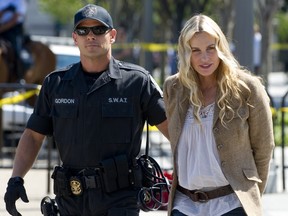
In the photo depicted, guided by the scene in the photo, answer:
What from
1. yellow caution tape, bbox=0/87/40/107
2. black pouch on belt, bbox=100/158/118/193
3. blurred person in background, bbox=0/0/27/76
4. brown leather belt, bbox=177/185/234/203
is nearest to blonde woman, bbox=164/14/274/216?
brown leather belt, bbox=177/185/234/203

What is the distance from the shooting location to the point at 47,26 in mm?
66688

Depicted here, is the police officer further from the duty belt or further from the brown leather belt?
the brown leather belt

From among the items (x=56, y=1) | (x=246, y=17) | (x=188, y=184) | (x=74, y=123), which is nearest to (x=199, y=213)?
(x=188, y=184)

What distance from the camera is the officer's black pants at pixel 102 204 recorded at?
4.86 metres

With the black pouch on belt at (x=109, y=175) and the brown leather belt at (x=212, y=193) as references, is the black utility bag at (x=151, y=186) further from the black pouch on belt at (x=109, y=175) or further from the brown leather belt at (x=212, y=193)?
the brown leather belt at (x=212, y=193)

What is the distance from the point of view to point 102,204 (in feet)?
15.9

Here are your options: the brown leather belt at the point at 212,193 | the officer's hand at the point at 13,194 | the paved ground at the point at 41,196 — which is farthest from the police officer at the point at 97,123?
the paved ground at the point at 41,196

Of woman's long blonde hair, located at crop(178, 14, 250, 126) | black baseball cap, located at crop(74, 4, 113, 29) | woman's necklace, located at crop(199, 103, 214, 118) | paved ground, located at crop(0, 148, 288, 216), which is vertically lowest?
paved ground, located at crop(0, 148, 288, 216)

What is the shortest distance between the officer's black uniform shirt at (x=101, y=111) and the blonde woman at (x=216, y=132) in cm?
41

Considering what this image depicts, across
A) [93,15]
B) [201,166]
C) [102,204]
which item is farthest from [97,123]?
[201,166]

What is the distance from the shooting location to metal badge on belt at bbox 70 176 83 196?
16.1 feet

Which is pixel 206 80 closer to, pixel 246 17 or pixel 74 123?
pixel 74 123

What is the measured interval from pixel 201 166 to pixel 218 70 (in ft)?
1.61

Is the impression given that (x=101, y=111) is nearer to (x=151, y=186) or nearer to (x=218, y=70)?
(x=151, y=186)
